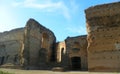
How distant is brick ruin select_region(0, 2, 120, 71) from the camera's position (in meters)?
14.8

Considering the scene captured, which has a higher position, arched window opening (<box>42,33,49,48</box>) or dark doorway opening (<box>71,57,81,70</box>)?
arched window opening (<box>42,33,49,48</box>)

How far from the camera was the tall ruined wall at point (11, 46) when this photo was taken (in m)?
25.6

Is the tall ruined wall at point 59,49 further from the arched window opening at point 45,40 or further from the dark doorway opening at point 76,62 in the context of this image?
the dark doorway opening at point 76,62

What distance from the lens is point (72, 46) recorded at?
25812 mm

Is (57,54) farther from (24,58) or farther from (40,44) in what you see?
(24,58)

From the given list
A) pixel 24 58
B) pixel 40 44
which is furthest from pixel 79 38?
pixel 24 58

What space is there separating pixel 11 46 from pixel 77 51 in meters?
9.27

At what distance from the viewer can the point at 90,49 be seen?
15.5m

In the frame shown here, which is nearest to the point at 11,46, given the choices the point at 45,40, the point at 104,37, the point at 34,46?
the point at 34,46

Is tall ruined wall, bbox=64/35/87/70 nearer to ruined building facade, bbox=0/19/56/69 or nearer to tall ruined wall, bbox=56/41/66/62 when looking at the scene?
ruined building facade, bbox=0/19/56/69

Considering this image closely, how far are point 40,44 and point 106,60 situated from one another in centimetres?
1357

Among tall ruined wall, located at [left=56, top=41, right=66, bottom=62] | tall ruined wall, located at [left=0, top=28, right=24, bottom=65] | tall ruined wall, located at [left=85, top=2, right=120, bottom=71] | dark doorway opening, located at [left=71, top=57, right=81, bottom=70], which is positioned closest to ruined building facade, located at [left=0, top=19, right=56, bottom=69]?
tall ruined wall, located at [left=0, top=28, right=24, bottom=65]

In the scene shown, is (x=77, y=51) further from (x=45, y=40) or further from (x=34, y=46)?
(x=45, y=40)

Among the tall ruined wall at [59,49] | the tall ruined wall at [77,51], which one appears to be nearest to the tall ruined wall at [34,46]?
the tall ruined wall at [77,51]
